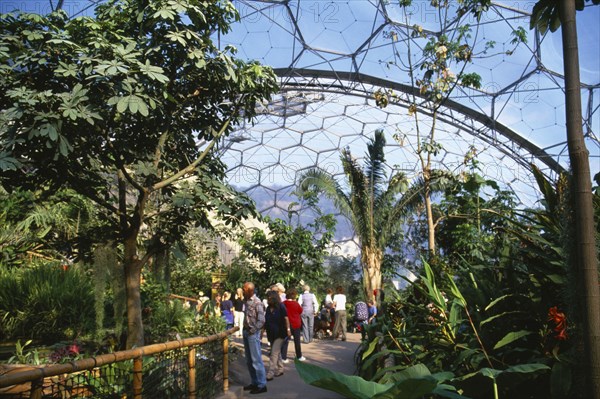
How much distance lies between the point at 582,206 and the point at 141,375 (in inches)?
135

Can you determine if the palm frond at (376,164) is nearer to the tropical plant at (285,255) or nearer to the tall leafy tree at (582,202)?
the tropical plant at (285,255)

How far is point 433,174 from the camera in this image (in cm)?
1242

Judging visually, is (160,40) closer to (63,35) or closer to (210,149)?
(63,35)

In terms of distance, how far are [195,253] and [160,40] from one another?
15750mm

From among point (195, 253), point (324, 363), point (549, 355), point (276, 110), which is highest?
point (276, 110)

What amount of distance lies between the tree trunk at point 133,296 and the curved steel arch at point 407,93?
20.8 m

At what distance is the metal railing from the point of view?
11.5ft

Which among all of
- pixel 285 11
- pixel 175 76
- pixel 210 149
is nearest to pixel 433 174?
pixel 210 149

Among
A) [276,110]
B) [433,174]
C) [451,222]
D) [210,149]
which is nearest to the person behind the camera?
[210,149]

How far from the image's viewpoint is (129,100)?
5.72 meters

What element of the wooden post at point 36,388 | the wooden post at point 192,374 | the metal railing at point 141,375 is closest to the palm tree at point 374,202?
the metal railing at point 141,375

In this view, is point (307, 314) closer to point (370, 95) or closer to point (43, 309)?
point (43, 309)

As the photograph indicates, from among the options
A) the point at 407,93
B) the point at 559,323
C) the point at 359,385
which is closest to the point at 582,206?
the point at 559,323

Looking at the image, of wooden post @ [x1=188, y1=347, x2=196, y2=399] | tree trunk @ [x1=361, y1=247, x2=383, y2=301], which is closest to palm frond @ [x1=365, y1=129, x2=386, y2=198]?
tree trunk @ [x1=361, y1=247, x2=383, y2=301]
